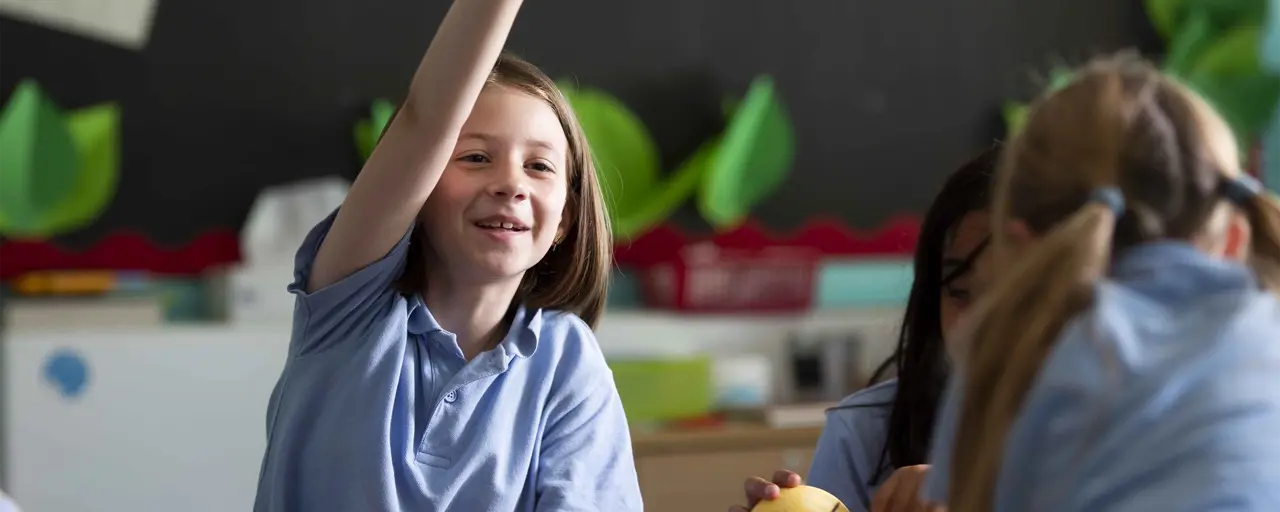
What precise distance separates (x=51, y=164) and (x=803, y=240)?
1.48 meters

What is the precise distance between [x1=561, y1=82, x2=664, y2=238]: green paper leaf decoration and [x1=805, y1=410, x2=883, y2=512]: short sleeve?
1376 mm

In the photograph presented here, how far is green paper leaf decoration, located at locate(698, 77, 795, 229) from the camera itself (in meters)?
2.65

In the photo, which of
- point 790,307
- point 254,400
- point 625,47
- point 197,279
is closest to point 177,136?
point 197,279

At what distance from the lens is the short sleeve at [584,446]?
1045 millimetres

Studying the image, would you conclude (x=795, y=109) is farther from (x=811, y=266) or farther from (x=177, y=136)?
(x=177, y=136)

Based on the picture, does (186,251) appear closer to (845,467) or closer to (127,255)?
(127,255)

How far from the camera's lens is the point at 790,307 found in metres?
2.67

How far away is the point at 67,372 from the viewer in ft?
6.88

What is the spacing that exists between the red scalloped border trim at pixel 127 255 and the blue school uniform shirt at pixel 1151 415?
1936 millimetres

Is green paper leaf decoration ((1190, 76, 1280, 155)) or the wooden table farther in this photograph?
green paper leaf decoration ((1190, 76, 1280, 155))

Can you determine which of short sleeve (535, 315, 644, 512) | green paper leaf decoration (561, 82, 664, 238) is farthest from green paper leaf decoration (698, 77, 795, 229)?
short sleeve (535, 315, 644, 512)

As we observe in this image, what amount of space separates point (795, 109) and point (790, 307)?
1.44 ft

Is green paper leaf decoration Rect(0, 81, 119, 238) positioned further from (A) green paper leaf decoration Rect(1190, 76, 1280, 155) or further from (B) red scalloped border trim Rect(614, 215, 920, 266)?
(A) green paper leaf decoration Rect(1190, 76, 1280, 155)

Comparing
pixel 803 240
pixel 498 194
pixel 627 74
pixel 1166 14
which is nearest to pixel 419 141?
pixel 498 194
